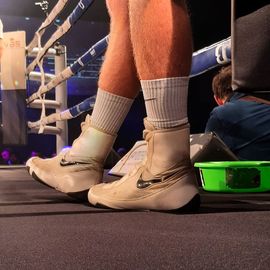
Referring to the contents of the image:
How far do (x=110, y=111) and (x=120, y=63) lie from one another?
10 cm

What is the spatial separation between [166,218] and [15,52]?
77.8 inches

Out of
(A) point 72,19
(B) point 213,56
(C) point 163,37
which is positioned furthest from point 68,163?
(A) point 72,19

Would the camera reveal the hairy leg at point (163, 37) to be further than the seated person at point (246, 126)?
No

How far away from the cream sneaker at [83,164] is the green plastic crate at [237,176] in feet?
0.90

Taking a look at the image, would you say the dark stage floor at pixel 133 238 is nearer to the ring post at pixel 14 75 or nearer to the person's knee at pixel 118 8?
the person's knee at pixel 118 8

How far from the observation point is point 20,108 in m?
2.55

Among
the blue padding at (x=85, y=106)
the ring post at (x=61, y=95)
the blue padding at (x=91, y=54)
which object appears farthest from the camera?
the ring post at (x=61, y=95)

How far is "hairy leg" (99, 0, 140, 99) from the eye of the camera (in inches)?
35.5

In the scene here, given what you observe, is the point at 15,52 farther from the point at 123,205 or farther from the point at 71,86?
the point at 71,86

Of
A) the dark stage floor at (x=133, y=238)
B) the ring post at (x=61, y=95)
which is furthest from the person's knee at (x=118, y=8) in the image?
the ring post at (x=61, y=95)

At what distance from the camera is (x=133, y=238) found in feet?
1.68

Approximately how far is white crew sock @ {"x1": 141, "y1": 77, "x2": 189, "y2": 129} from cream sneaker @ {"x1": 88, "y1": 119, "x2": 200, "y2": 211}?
0.01 metres

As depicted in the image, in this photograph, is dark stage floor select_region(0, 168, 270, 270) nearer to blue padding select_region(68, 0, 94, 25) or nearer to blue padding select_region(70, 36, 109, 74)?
blue padding select_region(68, 0, 94, 25)

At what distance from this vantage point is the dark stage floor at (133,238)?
403mm
